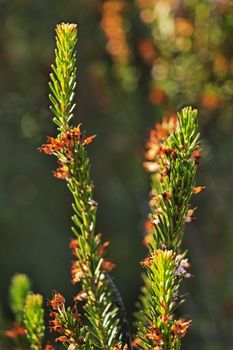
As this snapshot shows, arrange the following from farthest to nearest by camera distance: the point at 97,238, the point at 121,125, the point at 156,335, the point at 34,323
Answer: the point at 121,125 < the point at 34,323 < the point at 97,238 < the point at 156,335

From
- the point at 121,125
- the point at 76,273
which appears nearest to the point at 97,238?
the point at 76,273

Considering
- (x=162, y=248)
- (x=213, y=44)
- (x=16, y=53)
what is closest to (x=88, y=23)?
(x=16, y=53)

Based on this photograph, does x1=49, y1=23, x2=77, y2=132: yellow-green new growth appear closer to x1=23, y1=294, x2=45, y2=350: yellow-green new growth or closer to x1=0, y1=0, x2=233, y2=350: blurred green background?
x1=23, y1=294, x2=45, y2=350: yellow-green new growth

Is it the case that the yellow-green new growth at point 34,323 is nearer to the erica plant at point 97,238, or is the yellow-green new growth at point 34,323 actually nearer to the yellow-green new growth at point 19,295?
the erica plant at point 97,238

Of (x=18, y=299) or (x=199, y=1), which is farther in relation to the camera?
(x=199, y=1)

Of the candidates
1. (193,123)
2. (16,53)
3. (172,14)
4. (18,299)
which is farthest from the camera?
(16,53)

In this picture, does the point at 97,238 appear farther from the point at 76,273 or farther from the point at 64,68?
the point at 64,68

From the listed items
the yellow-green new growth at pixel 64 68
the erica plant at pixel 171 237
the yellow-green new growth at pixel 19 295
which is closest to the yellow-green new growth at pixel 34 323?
the yellow-green new growth at pixel 19 295

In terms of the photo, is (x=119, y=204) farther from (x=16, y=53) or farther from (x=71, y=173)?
(x=71, y=173)

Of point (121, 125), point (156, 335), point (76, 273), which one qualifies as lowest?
point (156, 335)
